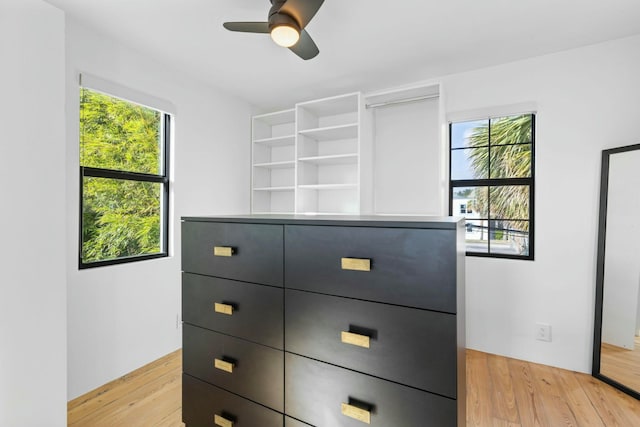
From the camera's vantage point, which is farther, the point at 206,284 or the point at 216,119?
the point at 216,119

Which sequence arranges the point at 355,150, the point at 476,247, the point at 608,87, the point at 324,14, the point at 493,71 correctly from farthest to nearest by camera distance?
1. the point at 355,150
2. the point at 476,247
3. the point at 493,71
4. the point at 608,87
5. the point at 324,14

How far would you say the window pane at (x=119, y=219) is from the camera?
2.23 m

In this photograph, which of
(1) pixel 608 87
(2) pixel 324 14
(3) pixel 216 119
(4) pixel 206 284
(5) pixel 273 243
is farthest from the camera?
(3) pixel 216 119

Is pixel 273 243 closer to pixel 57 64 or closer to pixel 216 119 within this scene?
pixel 57 64

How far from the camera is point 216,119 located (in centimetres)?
324

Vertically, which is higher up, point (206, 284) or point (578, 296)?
point (206, 284)

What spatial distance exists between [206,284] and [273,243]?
0.46 metres

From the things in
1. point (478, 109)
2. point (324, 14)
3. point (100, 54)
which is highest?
point (324, 14)

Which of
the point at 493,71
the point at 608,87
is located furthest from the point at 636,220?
the point at 493,71

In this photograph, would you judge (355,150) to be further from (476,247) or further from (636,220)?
(636,220)

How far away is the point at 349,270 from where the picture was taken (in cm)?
115

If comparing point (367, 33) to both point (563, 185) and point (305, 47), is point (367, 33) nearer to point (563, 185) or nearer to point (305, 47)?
point (305, 47)

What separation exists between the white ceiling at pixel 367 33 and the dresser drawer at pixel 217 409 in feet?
7.13

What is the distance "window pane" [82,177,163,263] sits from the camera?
7.32 ft
